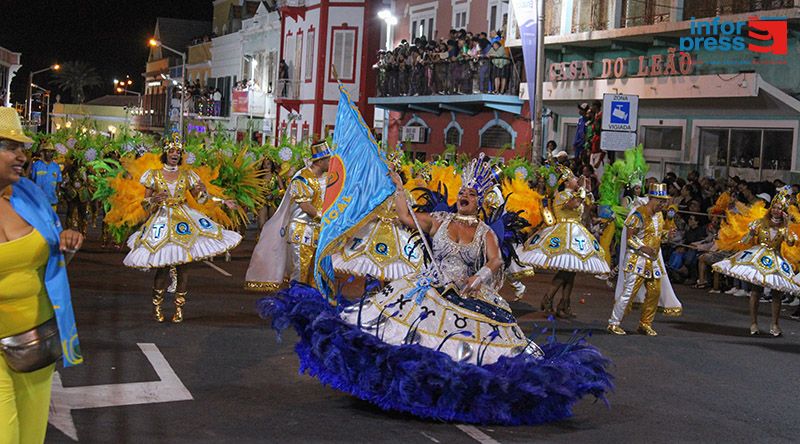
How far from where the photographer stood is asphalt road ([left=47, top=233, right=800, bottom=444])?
25.4ft

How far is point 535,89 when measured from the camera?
24188 mm

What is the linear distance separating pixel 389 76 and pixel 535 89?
1450 cm

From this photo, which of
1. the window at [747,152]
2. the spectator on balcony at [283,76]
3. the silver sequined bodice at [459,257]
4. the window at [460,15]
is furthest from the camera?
the spectator on balcony at [283,76]

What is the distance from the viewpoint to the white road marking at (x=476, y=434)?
7.65 metres

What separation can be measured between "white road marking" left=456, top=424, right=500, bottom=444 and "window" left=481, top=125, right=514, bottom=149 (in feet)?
82.7

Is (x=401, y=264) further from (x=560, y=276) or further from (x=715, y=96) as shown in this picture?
(x=715, y=96)

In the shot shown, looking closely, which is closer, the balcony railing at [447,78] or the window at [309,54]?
the balcony railing at [447,78]

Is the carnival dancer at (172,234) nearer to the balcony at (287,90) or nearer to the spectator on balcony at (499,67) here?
the spectator on balcony at (499,67)

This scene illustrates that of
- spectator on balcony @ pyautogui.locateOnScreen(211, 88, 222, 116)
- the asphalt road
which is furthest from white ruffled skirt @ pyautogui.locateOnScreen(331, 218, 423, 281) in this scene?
spectator on balcony @ pyautogui.locateOnScreen(211, 88, 222, 116)

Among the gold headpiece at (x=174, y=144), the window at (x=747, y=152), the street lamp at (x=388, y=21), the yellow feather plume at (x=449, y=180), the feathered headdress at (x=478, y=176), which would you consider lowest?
the yellow feather plume at (x=449, y=180)

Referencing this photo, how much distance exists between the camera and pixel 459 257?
28.2 ft

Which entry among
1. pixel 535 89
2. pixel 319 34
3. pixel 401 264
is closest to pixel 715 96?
pixel 535 89

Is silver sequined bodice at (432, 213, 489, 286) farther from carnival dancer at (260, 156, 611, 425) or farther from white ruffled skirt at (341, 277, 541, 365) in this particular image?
white ruffled skirt at (341, 277, 541, 365)

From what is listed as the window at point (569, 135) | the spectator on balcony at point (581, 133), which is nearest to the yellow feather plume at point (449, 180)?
the spectator on balcony at point (581, 133)
